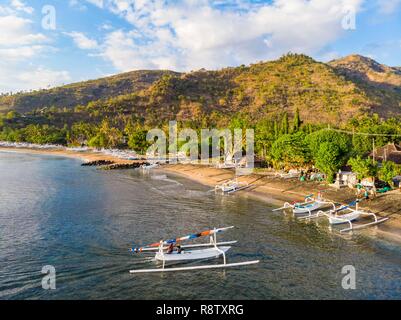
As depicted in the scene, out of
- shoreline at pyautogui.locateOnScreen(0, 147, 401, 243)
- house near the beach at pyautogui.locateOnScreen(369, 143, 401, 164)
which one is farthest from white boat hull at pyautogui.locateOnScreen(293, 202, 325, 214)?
house near the beach at pyautogui.locateOnScreen(369, 143, 401, 164)

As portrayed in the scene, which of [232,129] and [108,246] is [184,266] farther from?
[232,129]

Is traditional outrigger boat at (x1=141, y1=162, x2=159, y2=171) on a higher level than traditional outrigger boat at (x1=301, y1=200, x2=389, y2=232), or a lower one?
higher

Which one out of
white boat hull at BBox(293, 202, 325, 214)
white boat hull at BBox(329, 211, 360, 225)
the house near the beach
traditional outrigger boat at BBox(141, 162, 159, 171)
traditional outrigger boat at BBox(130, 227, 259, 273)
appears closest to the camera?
traditional outrigger boat at BBox(130, 227, 259, 273)

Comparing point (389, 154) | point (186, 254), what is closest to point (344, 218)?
point (186, 254)

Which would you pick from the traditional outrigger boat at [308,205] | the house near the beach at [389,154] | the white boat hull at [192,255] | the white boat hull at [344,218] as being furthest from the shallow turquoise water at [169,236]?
the house near the beach at [389,154]

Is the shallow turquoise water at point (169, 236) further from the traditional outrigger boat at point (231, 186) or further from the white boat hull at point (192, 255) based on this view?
the traditional outrigger boat at point (231, 186)

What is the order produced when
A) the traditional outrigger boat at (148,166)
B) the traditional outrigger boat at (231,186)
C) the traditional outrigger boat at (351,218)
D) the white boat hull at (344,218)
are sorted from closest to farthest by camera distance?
the traditional outrigger boat at (351,218)
the white boat hull at (344,218)
the traditional outrigger boat at (231,186)
the traditional outrigger boat at (148,166)

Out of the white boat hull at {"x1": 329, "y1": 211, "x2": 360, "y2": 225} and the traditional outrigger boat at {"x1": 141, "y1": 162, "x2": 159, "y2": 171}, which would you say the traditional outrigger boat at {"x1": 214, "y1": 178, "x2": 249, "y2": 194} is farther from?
the traditional outrigger boat at {"x1": 141, "y1": 162, "x2": 159, "y2": 171}
